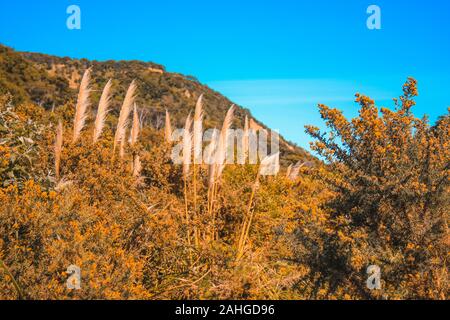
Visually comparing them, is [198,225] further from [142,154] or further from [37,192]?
[142,154]

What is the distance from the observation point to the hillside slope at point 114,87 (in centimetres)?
2762

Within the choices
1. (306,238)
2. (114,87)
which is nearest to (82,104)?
(306,238)

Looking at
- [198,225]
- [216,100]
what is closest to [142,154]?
[198,225]

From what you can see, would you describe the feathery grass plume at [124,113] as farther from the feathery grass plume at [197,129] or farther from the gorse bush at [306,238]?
the gorse bush at [306,238]

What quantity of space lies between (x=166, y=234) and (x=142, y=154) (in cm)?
389

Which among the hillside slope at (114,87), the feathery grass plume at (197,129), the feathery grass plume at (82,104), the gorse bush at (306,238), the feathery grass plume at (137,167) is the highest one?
the hillside slope at (114,87)

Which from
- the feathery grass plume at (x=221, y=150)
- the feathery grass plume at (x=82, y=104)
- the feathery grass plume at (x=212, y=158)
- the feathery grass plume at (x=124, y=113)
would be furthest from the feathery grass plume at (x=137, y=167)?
the feathery grass plume at (x=221, y=150)

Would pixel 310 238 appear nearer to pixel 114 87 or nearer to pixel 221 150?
pixel 221 150

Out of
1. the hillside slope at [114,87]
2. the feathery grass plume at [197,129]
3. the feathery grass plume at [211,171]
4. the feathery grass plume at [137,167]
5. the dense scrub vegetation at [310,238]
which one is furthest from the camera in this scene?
the hillside slope at [114,87]

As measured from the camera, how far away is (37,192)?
443cm

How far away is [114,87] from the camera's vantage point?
3634cm
